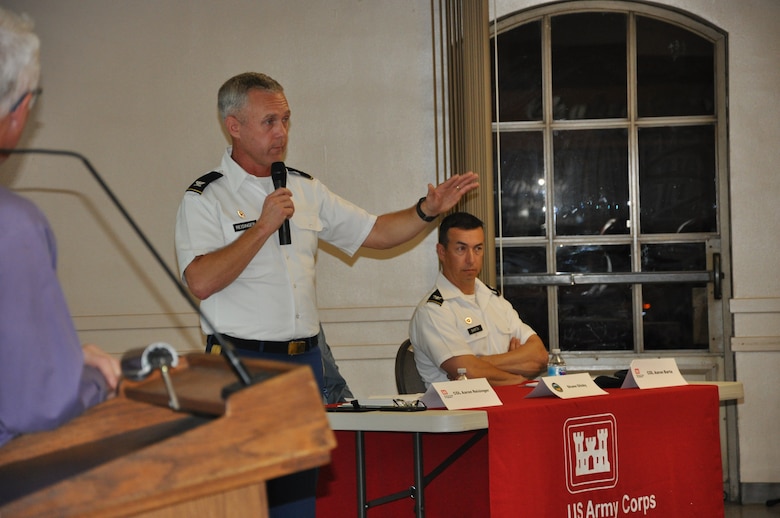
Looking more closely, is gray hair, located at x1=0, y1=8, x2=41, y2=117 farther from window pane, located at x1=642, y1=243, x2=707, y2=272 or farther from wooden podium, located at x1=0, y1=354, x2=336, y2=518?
window pane, located at x1=642, y1=243, x2=707, y2=272

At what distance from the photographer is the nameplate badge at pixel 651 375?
3051mm

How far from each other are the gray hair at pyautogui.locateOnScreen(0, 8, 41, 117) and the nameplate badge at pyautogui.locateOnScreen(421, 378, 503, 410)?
162 cm

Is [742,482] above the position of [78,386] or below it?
below

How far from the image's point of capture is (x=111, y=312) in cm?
472

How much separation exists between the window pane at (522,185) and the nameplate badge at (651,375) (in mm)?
1731

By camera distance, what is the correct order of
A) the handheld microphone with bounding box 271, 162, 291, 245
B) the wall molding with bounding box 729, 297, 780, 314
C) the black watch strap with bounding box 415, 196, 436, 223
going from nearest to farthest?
1. the handheld microphone with bounding box 271, 162, 291, 245
2. the black watch strap with bounding box 415, 196, 436, 223
3. the wall molding with bounding box 729, 297, 780, 314

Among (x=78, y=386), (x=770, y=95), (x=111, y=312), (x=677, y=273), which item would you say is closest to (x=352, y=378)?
(x=111, y=312)

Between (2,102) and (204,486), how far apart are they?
1.82 ft

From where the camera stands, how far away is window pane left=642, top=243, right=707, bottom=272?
15.5ft

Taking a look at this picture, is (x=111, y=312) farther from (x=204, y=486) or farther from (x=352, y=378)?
(x=204, y=486)

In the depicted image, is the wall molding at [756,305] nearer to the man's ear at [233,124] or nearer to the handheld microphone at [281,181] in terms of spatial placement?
the handheld microphone at [281,181]

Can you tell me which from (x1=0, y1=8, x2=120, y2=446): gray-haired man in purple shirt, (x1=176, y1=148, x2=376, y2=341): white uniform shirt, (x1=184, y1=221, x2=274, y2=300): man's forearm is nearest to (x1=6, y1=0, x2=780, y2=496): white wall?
(x1=176, y1=148, x2=376, y2=341): white uniform shirt

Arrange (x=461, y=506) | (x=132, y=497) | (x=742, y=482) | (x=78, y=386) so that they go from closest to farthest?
(x=132, y=497)
(x=78, y=386)
(x=461, y=506)
(x=742, y=482)

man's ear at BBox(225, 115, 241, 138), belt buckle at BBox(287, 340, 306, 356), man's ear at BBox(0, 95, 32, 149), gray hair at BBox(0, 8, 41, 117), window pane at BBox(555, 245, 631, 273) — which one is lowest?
belt buckle at BBox(287, 340, 306, 356)
